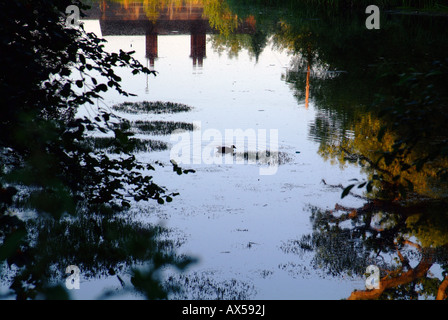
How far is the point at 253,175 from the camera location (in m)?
10.8

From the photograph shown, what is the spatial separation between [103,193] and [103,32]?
37765 mm

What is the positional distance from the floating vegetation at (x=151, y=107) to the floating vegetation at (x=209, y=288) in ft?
32.0

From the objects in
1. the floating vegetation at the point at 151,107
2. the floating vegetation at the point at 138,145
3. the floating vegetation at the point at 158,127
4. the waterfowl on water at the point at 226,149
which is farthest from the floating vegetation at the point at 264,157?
the floating vegetation at the point at 151,107

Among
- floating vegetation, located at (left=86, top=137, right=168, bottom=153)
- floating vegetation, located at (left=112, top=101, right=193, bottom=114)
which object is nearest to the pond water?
floating vegetation, located at (left=86, top=137, right=168, bottom=153)

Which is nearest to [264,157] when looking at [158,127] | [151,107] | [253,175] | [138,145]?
[253,175]

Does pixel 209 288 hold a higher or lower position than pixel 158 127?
lower

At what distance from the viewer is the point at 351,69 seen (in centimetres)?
2227

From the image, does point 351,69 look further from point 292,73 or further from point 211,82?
point 211,82

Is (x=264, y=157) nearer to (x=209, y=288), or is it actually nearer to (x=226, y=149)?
(x=226, y=149)

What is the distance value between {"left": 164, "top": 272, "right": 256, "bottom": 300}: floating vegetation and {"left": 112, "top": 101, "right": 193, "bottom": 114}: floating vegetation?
9.76 metres

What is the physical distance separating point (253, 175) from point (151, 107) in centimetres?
668

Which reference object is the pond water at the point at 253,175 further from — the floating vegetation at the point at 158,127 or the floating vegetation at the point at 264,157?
the floating vegetation at the point at 158,127

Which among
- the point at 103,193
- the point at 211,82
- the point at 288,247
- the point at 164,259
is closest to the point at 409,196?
the point at 288,247

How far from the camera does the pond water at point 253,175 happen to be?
22.5ft
